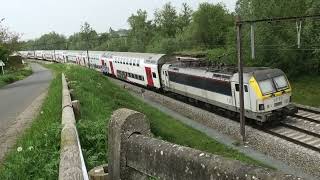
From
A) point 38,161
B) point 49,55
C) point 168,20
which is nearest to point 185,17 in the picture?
point 168,20

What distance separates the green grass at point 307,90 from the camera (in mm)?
30506

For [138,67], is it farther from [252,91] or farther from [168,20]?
[168,20]

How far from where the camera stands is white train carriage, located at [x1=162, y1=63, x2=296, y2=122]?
23.1m

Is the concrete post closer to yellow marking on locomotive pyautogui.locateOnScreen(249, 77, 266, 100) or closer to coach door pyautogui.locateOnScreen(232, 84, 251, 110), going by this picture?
yellow marking on locomotive pyautogui.locateOnScreen(249, 77, 266, 100)

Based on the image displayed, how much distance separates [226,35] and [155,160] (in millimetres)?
54355

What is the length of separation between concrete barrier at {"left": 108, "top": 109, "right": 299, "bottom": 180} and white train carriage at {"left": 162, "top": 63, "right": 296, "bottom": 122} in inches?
734

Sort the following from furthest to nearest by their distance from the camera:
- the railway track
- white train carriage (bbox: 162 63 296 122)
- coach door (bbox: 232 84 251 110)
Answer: coach door (bbox: 232 84 251 110), white train carriage (bbox: 162 63 296 122), the railway track

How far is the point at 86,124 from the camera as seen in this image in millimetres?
9141

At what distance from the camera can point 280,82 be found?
24.2 meters

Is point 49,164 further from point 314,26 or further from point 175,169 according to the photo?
point 314,26

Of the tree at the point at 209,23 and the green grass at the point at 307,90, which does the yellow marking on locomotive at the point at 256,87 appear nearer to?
the green grass at the point at 307,90

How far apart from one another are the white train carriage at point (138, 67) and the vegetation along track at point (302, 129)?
14715 millimetres

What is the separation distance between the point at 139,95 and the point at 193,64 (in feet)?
29.3

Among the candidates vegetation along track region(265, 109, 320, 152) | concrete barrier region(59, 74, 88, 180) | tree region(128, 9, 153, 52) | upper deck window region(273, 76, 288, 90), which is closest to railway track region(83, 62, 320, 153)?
vegetation along track region(265, 109, 320, 152)
